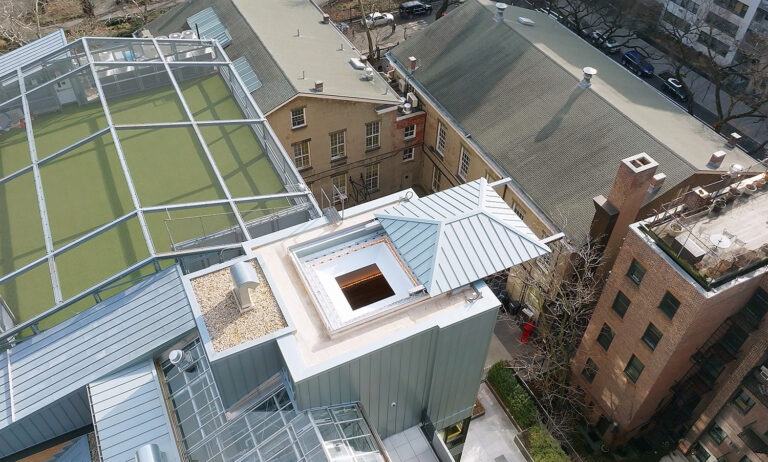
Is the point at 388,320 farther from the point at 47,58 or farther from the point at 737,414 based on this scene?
the point at 47,58

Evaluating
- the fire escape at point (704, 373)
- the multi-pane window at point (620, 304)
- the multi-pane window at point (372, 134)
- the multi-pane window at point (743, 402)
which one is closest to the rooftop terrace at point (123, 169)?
the multi-pane window at point (372, 134)

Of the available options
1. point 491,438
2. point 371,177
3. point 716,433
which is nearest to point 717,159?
point 716,433

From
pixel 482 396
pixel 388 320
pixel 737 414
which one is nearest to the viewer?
pixel 388 320

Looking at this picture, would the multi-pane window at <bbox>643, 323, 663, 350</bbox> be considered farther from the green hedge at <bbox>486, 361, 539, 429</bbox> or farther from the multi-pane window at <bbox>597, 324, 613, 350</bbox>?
the green hedge at <bbox>486, 361, 539, 429</bbox>

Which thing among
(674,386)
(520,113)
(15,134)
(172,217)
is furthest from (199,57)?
(674,386)

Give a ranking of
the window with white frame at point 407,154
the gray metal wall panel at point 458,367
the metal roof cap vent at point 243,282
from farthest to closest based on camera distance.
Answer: the window with white frame at point 407,154
the gray metal wall panel at point 458,367
the metal roof cap vent at point 243,282

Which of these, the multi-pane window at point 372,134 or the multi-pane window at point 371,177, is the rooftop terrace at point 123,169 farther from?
the multi-pane window at point 371,177

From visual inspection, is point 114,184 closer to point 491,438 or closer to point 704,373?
point 491,438
